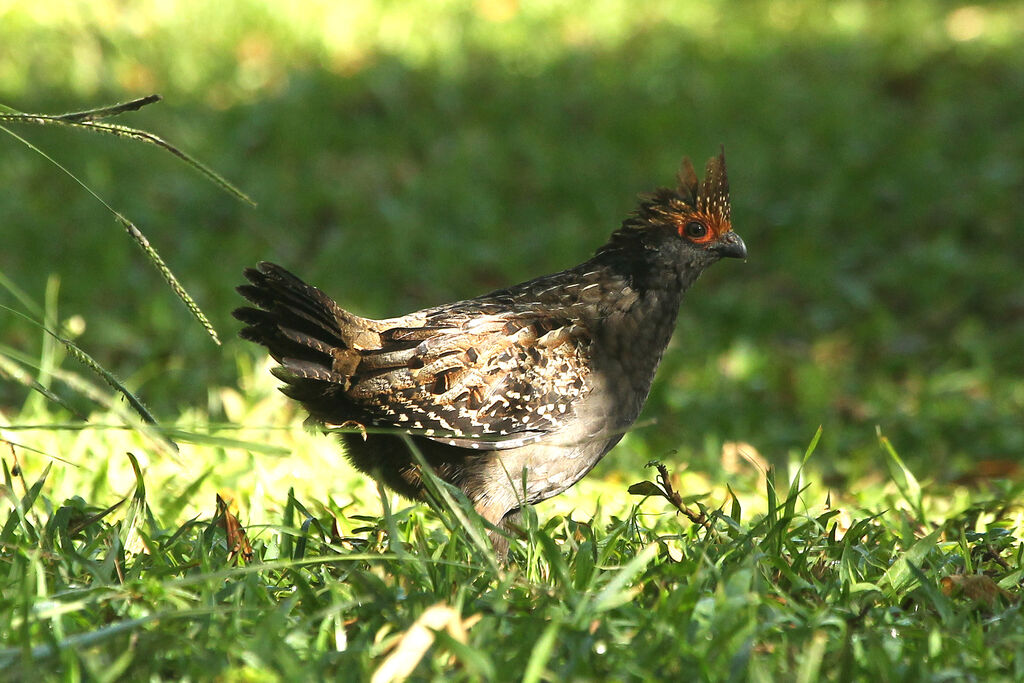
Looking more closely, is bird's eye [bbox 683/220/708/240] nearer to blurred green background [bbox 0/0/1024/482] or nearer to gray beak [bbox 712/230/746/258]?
gray beak [bbox 712/230/746/258]

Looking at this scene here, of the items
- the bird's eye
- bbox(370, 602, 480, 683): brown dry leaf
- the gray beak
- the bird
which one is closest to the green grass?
bbox(370, 602, 480, 683): brown dry leaf

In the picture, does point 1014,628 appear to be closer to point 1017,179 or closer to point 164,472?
point 164,472

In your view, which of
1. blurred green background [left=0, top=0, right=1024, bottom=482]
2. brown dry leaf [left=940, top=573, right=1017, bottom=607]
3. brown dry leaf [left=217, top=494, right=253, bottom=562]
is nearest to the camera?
brown dry leaf [left=940, top=573, right=1017, bottom=607]

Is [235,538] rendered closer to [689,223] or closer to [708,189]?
[689,223]

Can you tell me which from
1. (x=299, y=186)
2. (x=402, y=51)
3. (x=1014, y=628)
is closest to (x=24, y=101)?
(x=299, y=186)

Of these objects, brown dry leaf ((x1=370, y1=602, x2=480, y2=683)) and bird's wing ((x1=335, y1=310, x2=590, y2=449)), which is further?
bird's wing ((x1=335, y1=310, x2=590, y2=449))

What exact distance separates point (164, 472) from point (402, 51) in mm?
6231

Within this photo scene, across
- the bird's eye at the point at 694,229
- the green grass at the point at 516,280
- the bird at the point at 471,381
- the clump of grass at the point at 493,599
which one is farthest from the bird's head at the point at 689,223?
the clump of grass at the point at 493,599

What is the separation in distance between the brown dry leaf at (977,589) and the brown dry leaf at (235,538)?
2.10m

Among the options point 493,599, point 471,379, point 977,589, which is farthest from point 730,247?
point 493,599

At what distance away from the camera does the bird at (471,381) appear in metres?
4.00

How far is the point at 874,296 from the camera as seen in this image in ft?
27.4

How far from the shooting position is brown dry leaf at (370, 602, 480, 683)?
8.61 ft

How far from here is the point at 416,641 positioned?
8.77 feet
